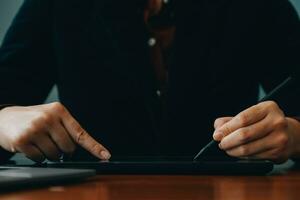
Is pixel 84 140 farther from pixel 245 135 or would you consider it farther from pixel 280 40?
pixel 280 40

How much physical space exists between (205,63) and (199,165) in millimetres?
559

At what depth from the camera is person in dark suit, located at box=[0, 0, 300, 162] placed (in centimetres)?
99

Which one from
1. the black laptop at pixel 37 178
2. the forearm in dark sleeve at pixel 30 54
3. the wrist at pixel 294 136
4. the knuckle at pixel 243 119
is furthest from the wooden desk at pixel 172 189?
the forearm in dark sleeve at pixel 30 54

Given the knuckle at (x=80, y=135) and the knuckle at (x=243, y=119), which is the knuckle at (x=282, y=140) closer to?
the knuckle at (x=243, y=119)

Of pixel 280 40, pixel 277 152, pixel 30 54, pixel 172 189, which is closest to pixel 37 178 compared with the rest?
pixel 172 189


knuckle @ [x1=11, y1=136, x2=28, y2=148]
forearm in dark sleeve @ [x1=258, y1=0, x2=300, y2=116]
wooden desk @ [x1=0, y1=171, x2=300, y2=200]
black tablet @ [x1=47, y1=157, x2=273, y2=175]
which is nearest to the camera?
wooden desk @ [x1=0, y1=171, x2=300, y2=200]

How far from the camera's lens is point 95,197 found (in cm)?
34

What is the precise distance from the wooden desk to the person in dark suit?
19.2 inches

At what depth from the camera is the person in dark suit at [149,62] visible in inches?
38.9

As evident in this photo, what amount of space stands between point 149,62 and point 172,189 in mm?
610

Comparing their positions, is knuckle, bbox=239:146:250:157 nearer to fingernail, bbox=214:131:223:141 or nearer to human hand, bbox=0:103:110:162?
fingernail, bbox=214:131:223:141

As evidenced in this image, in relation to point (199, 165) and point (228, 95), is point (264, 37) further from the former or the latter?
point (199, 165)

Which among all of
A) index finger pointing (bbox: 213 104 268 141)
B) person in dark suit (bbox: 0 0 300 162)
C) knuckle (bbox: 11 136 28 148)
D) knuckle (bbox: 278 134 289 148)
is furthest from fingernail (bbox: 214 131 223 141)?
person in dark suit (bbox: 0 0 300 162)

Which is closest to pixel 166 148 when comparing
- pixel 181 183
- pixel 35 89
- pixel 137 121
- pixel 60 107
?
pixel 137 121
